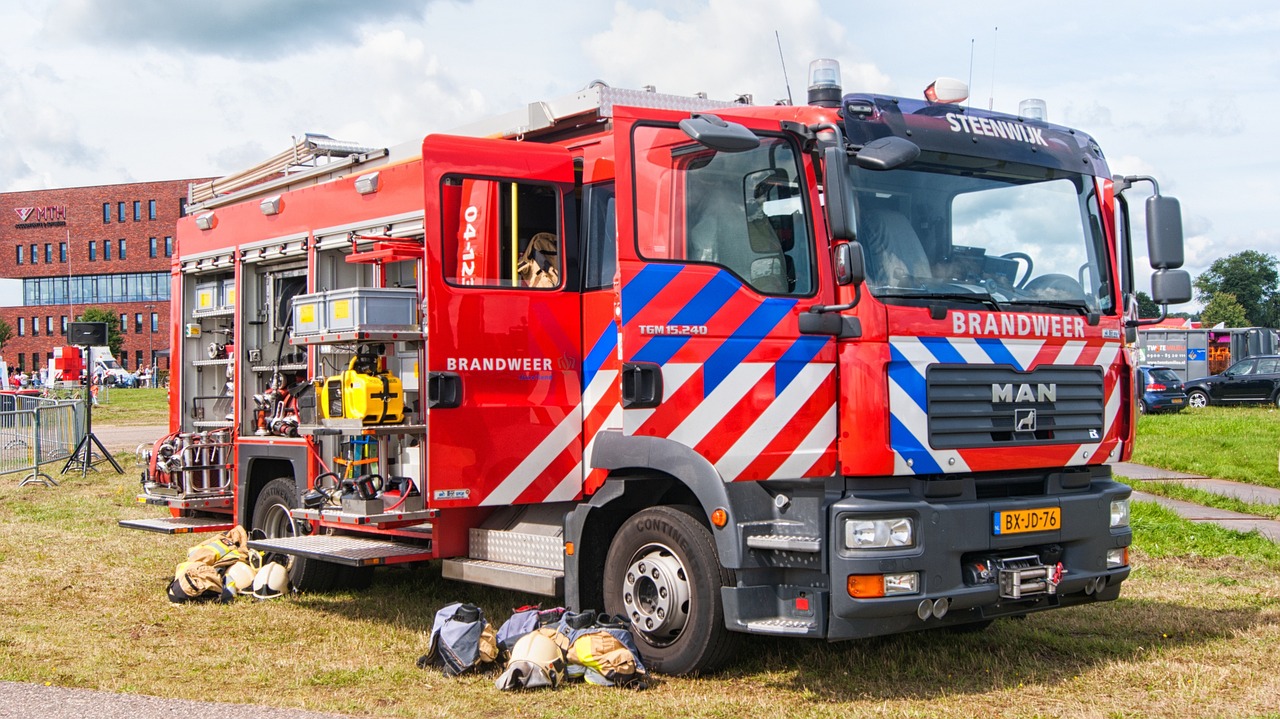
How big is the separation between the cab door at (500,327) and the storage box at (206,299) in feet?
15.0

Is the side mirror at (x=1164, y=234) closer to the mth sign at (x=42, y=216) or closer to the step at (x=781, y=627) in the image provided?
the step at (x=781, y=627)

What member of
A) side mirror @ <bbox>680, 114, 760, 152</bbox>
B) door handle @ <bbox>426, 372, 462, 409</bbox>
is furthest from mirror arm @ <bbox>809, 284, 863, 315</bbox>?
door handle @ <bbox>426, 372, 462, 409</bbox>

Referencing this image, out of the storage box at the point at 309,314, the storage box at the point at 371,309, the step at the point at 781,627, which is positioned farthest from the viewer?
the storage box at the point at 309,314

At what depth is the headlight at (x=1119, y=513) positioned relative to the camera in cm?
692

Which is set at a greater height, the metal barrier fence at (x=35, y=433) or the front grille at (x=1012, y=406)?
the front grille at (x=1012, y=406)

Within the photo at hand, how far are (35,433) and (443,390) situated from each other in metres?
14.3

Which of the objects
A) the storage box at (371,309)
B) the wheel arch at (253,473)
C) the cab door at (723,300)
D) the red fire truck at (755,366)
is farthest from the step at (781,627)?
the wheel arch at (253,473)

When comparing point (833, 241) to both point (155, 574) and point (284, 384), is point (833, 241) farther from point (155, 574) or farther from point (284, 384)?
point (155, 574)

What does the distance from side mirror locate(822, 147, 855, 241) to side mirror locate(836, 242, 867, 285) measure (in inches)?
2.9

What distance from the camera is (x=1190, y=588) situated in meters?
9.18

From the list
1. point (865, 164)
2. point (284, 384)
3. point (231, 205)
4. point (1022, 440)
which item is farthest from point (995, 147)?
point (231, 205)

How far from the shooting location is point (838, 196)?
593cm

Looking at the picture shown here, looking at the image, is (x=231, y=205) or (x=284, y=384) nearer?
(x=284, y=384)

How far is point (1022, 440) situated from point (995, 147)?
5.30ft
